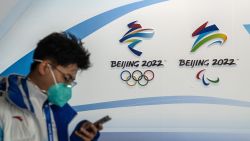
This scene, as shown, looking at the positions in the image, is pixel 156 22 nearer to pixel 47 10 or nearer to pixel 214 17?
pixel 214 17

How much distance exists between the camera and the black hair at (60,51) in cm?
154

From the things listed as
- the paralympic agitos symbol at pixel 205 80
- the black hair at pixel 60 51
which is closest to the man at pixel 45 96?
the black hair at pixel 60 51

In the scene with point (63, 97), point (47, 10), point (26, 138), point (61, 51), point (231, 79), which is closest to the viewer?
point (26, 138)

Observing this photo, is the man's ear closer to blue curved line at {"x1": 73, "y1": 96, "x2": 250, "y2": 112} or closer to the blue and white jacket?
the blue and white jacket

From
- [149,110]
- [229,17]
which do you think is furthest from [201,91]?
[229,17]

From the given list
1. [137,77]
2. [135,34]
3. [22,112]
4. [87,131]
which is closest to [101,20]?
Result: [135,34]

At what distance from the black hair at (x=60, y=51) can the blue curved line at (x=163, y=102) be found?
80 centimetres

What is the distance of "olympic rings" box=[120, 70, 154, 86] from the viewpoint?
2294 mm

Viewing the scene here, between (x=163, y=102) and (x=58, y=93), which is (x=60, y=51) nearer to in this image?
(x=58, y=93)

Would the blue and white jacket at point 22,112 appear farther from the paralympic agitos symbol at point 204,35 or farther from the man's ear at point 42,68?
the paralympic agitos symbol at point 204,35

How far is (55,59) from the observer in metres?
1.55

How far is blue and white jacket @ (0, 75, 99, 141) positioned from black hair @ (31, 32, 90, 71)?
0.13m

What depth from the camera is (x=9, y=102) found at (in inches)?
56.5

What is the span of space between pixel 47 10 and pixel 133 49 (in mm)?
691
